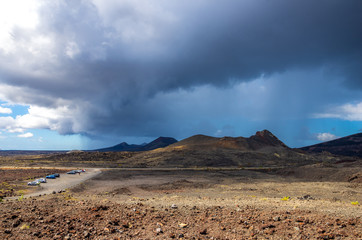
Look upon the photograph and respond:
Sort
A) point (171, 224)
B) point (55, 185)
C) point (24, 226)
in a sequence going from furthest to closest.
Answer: point (55, 185), point (171, 224), point (24, 226)

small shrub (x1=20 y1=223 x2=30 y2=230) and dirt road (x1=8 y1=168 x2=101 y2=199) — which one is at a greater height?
small shrub (x1=20 y1=223 x2=30 y2=230)

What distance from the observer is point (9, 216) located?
12.4 metres

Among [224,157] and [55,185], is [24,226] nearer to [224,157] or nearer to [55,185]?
[55,185]

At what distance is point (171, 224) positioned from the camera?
1155 cm

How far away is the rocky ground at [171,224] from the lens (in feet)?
32.3

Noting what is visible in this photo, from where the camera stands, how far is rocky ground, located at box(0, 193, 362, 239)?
9.86 m

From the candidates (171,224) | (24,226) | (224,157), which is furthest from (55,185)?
(224,157)

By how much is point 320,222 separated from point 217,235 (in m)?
4.83

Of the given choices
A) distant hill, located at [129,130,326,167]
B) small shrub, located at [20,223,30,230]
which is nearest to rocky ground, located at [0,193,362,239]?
small shrub, located at [20,223,30,230]

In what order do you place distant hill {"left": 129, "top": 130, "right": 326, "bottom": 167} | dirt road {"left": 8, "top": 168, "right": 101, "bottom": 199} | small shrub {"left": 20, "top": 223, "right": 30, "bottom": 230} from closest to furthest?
small shrub {"left": 20, "top": 223, "right": 30, "bottom": 230}, dirt road {"left": 8, "top": 168, "right": 101, "bottom": 199}, distant hill {"left": 129, "top": 130, "right": 326, "bottom": 167}

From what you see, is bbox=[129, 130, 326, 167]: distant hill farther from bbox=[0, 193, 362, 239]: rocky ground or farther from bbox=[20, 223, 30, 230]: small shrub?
bbox=[20, 223, 30, 230]: small shrub

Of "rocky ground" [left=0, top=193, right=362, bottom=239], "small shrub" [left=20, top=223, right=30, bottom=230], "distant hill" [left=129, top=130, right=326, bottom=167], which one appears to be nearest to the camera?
"rocky ground" [left=0, top=193, right=362, bottom=239]

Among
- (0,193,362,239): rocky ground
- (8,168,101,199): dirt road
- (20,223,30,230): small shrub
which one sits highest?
(0,193,362,239): rocky ground

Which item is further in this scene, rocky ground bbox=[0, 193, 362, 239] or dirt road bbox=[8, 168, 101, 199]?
dirt road bbox=[8, 168, 101, 199]
